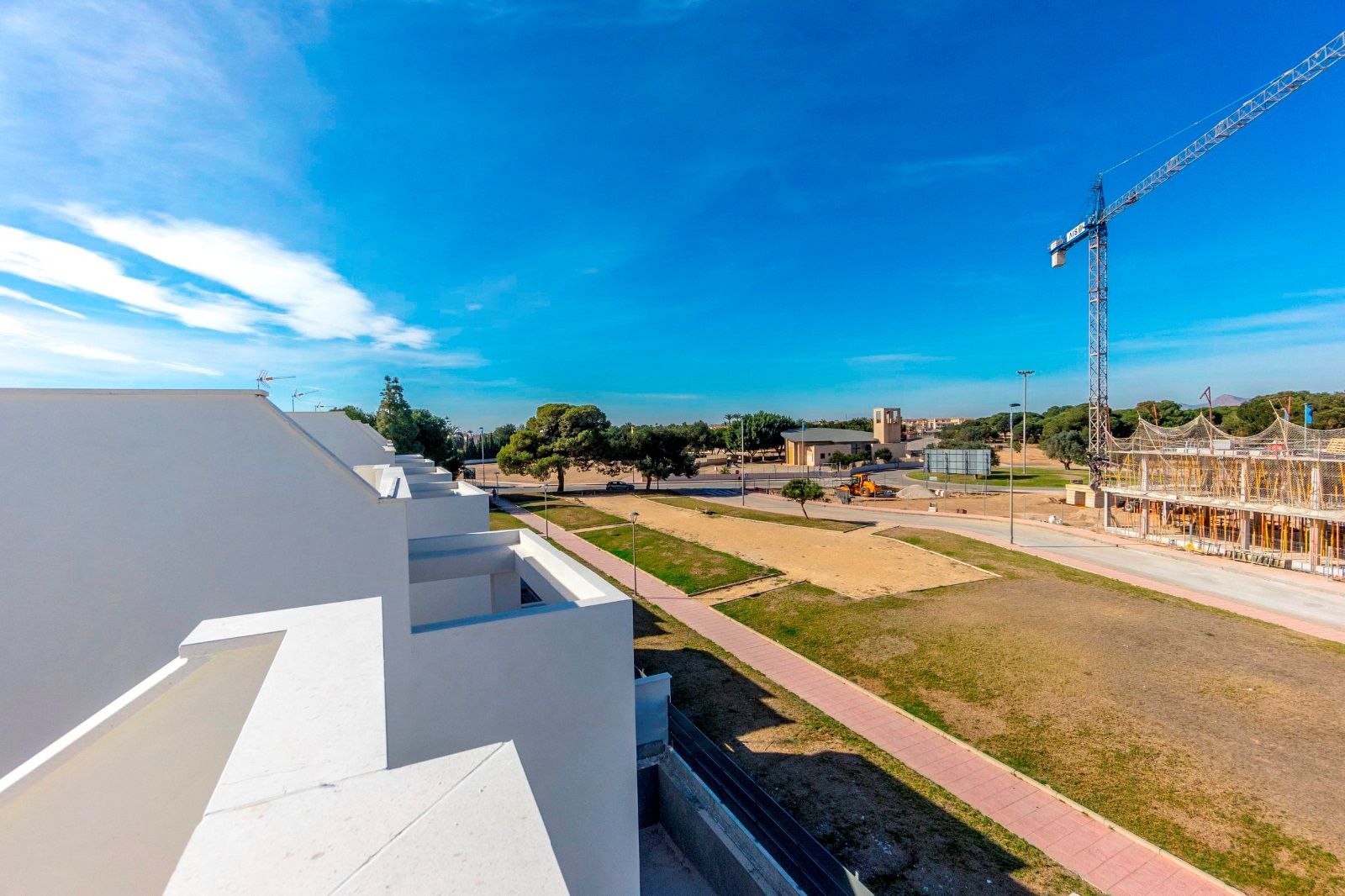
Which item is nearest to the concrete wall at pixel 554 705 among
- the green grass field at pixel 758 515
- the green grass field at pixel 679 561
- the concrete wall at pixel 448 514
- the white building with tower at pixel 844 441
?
A: the concrete wall at pixel 448 514

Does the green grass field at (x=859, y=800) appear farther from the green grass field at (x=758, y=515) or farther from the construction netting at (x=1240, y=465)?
the construction netting at (x=1240, y=465)

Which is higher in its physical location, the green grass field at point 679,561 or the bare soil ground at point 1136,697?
the green grass field at point 679,561

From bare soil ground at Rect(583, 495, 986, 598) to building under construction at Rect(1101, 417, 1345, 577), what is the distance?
472 inches

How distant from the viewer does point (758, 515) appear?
3462 centimetres

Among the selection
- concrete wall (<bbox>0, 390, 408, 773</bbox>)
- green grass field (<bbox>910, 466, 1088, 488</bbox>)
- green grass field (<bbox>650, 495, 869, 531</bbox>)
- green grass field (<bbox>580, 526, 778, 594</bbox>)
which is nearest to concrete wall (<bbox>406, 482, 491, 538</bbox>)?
concrete wall (<bbox>0, 390, 408, 773</bbox>)

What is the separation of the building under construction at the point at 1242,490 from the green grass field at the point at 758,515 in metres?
13.5

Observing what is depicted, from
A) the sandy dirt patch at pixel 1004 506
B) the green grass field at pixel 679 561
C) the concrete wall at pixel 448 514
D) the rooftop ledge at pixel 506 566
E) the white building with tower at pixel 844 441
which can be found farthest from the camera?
the white building with tower at pixel 844 441

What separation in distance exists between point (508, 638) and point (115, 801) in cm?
319

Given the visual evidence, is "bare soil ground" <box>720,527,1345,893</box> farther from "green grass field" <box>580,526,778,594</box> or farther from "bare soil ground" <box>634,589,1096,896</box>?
"green grass field" <box>580,526,778,594</box>

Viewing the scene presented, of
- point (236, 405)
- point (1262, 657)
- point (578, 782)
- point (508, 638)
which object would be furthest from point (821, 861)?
point (1262, 657)

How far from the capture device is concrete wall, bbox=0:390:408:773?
571 centimetres

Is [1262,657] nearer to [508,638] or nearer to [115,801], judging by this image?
[508,638]

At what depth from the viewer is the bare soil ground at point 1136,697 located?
838 centimetres

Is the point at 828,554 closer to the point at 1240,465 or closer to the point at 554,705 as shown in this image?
the point at 1240,465
